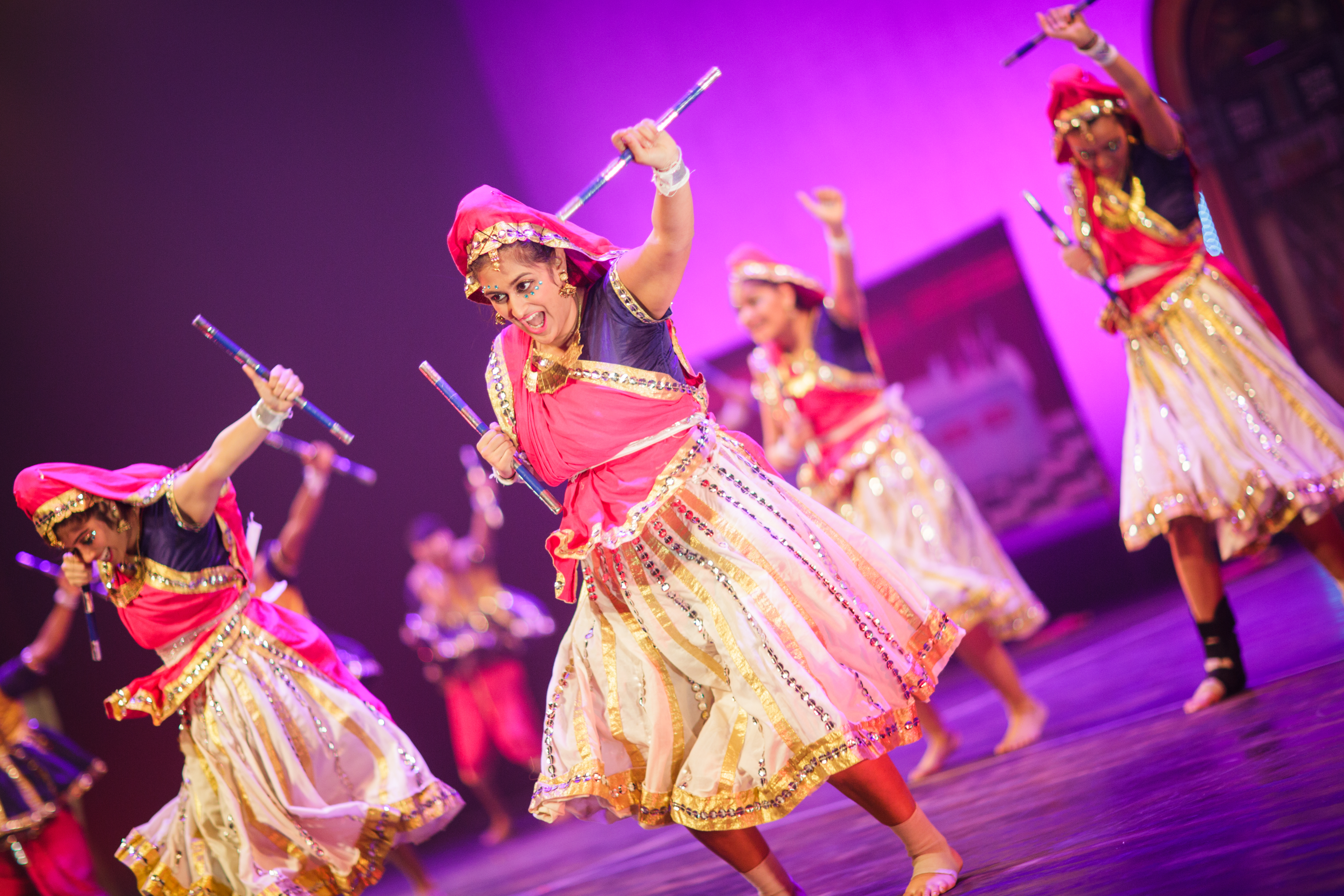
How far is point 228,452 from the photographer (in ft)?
9.32

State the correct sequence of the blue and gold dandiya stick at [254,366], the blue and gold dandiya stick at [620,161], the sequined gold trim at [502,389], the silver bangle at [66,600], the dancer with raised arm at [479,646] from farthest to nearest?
the dancer with raised arm at [479,646]
the silver bangle at [66,600]
the blue and gold dandiya stick at [254,366]
the sequined gold trim at [502,389]
the blue and gold dandiya stick at [620,161]

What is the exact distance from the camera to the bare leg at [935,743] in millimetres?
3520

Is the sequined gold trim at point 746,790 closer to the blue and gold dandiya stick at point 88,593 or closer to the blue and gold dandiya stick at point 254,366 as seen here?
the blue and gold dandiya stick at point 254,366

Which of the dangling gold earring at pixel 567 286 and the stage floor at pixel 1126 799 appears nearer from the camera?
the stage floor at pixel 1126 799

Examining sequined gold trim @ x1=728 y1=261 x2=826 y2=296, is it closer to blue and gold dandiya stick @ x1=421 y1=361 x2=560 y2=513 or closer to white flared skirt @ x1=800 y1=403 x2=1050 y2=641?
white flared skirt @ x1=800 y1=403 x2=1050 y2=641

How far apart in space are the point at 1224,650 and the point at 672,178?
6.40ft

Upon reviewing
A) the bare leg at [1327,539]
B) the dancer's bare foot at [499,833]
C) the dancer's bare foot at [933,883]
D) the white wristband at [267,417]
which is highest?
the white wristband at [267,417]

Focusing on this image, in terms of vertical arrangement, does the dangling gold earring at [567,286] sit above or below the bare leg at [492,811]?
above

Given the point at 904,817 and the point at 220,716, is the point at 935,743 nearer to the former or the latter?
the point at 904,817

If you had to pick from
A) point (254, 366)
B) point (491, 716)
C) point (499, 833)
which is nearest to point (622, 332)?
point (254, 366)

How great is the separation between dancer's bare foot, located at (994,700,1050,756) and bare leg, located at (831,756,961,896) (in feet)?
4.78

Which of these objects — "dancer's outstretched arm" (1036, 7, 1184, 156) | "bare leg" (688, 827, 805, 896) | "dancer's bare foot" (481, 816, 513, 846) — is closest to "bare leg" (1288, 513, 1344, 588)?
"dancer's outstretched arm" (1036, 7, 1184, 156)

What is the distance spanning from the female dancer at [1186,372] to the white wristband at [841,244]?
2.92 ft

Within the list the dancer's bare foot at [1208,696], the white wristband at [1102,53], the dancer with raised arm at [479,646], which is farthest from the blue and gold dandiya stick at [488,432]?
the dancer with raised arm at [479,646]
